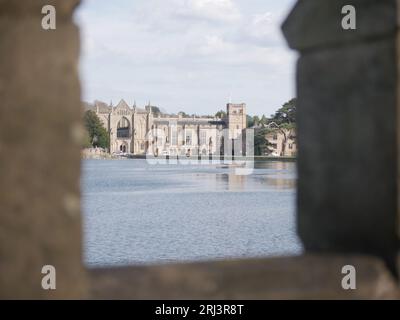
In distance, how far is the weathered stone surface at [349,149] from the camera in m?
2.65

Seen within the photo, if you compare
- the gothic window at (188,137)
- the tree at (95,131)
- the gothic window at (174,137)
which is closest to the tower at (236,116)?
the gothic window at (188,137)

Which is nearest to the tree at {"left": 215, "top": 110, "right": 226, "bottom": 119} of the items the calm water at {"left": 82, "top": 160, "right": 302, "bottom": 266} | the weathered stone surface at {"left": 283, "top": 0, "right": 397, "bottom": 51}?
the calm water at {"left": 82, "top": 160, "right": 302, "bottom": 266}

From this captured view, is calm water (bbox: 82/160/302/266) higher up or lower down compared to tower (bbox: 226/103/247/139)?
lower down

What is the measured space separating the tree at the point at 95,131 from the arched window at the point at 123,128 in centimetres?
890

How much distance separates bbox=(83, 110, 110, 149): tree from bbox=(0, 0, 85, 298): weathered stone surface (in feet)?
375

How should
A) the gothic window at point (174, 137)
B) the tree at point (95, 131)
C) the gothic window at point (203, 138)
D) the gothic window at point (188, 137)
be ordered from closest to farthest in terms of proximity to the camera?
the tree at point (95, 131), the gothic window at point (203, 138), the gothic window at point (188, 137), the gothic window at point (174, 137)

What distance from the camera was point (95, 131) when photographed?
122m

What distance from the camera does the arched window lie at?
143 meters

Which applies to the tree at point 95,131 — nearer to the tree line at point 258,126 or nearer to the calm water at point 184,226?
the tree line at point 258,126

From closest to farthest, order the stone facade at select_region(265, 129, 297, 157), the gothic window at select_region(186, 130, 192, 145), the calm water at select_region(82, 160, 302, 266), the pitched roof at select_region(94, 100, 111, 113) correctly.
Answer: the calm water at select_region(82, 160, 302, 266), the stone facade at select_region(265, 129, 297, 157), the gothic window at select_region(186, 130, 192, 145), the pitched roof at select_region(94, 100, 111, 113)

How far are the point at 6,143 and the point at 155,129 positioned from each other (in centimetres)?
14132

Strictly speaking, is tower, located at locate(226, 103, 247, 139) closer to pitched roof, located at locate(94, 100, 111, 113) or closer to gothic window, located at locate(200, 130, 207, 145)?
gothic window, located at locate(200, 130, 207, 145)

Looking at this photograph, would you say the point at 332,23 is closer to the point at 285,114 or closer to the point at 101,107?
the point at 285,114

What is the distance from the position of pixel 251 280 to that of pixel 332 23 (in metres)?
1.23
